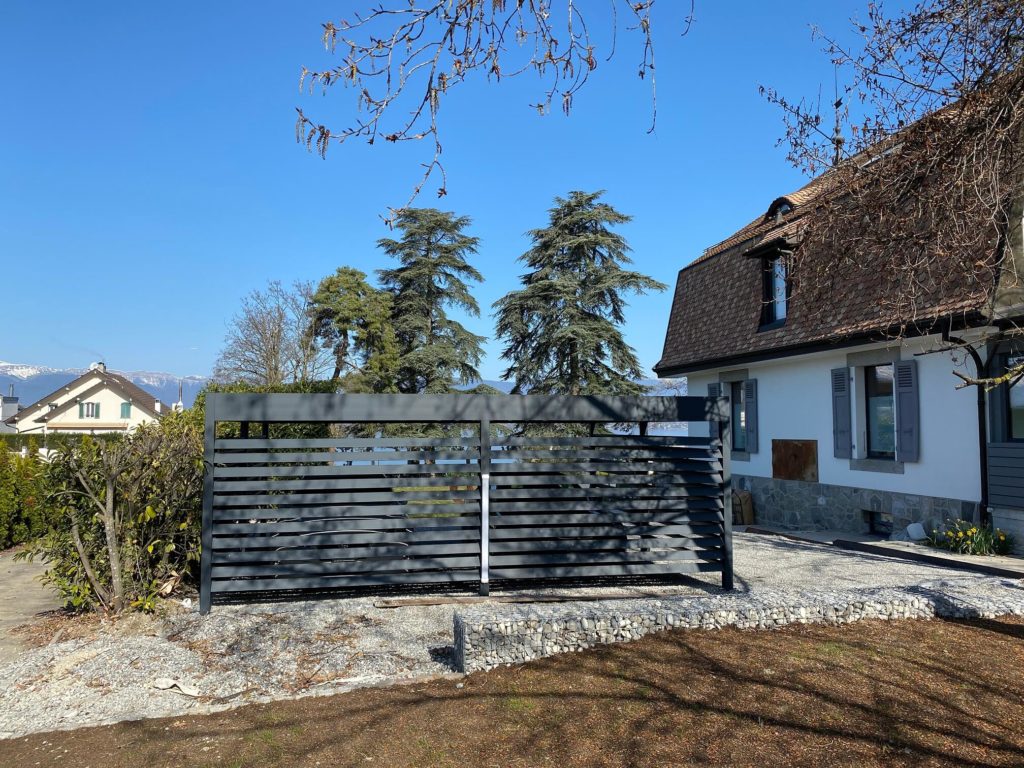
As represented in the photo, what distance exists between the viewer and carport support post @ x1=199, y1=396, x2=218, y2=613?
22.5 ft

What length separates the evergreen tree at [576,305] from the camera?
2244 cm

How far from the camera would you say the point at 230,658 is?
18.6 ft

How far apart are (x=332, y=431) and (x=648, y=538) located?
13036 mm

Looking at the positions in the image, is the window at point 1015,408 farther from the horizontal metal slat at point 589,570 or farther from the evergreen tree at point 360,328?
the evergreen tree at point 360,328

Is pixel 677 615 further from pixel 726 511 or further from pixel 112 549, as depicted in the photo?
pixel 112 549

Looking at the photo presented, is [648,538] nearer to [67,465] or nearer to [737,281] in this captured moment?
[67,465]

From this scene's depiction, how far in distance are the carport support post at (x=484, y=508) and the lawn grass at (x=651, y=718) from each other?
7.93 ft

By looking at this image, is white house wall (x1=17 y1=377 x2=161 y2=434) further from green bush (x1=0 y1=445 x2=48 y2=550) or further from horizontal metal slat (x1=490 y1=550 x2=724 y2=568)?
horizontal metal slat (x1=490 y1=550 x2=724 y2=568)

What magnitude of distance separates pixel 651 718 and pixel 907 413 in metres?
8.95

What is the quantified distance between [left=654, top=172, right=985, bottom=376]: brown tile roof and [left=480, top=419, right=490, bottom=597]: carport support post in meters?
5.58

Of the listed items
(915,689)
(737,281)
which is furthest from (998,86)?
(737,281)

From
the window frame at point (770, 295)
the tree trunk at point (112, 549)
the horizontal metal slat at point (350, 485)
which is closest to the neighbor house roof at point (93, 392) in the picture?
the window frame at point (770, 295)

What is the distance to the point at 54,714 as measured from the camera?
470 cm

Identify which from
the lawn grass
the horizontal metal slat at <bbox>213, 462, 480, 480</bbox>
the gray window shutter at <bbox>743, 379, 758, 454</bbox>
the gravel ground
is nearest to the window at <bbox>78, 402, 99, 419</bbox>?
the gray window shutter at <bbox>743, 379, 758, 454</bbox>
